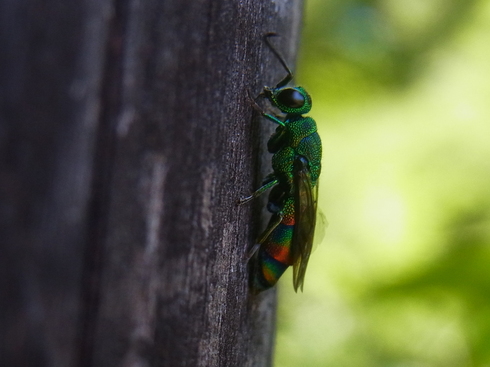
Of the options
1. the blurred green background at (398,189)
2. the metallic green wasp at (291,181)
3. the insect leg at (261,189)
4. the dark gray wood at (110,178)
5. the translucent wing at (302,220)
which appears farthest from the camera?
the blurred green background at (398,189)

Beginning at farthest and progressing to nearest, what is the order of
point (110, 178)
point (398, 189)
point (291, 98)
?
point (398, 189)
point (291, 98)
point (110, 178)

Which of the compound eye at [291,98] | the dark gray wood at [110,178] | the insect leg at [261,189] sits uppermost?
the compound eye at [291,98]

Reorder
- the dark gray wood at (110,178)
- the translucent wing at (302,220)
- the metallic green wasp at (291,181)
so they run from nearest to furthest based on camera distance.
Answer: the dark gray wood at (110,178) < the metallic green wasp at (291,181) < the translucent wing at (302,220)

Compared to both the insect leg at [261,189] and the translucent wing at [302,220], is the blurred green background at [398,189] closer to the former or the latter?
the translucent wing at [302,220]

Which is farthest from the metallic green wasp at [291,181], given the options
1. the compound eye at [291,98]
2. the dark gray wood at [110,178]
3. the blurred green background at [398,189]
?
the blurred green background at [398,189]


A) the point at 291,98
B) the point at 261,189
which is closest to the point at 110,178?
the point at 261,189

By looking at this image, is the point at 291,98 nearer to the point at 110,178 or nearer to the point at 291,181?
the point at 291,181
